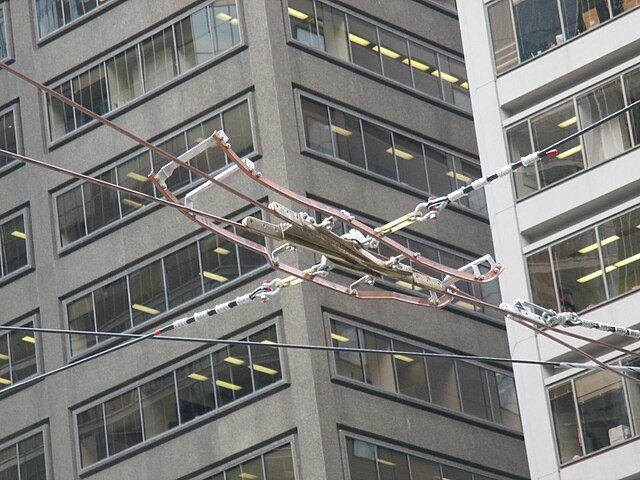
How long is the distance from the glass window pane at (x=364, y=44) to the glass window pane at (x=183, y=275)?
9.26 m

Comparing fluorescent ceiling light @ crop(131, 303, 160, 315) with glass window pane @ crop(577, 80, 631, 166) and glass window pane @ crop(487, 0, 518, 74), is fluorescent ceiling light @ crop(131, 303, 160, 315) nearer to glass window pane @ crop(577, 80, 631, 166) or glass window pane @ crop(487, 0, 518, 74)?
glass window pane @ crop(487, 0, 518, 74)

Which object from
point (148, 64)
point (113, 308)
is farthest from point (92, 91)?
point (113, 308)

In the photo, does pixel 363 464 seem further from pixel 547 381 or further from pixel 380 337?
pixel 547 381

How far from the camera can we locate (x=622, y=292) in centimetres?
4988

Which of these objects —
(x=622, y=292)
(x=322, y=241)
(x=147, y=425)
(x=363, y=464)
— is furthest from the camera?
(x=147, y=425)

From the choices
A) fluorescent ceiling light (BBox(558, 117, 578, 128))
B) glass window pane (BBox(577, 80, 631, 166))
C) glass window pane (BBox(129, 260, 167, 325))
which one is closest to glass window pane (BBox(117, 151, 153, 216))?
glass window pane (BBox(129, 260, 167, 325))

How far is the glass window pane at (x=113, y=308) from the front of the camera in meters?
71.0

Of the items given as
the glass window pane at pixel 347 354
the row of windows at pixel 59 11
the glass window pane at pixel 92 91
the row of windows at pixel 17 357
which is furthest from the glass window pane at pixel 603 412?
the row of windows at pixel 59 11

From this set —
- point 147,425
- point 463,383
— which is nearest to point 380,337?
point 463,383

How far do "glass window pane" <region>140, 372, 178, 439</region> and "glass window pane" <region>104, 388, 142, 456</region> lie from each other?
399mm

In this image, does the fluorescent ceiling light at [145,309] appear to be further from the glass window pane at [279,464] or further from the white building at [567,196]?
the white building at [567,196]

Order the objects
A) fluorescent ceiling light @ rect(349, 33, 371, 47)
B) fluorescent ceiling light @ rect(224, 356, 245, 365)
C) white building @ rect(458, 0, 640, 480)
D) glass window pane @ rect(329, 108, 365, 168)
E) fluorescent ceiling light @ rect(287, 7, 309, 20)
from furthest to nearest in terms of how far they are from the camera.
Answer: fluorescent ceiling light @ rect(349, 33, 371, 47) < fluorescent ceiling light @ rect(287, 7, 309, 20) < glass window pane @ rect(329, 108, 365, 168) < fluorescent ceiling light @ rect(224, 356, 245, 365) < white building @ rect(458, 0, 640, 480)

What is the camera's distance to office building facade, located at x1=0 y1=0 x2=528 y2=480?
214 feet

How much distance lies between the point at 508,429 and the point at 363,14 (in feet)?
52.5
